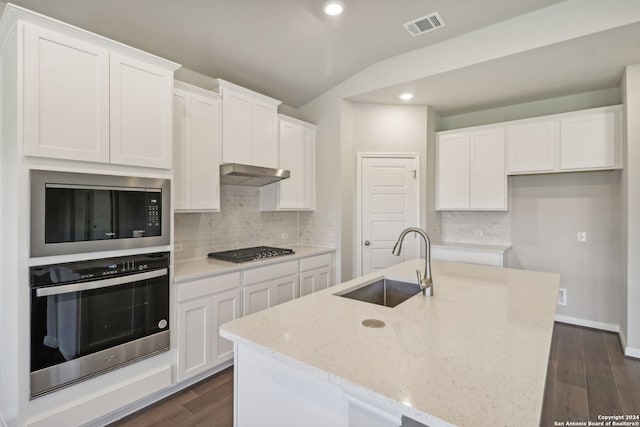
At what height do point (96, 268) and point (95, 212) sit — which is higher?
point (95, 212)

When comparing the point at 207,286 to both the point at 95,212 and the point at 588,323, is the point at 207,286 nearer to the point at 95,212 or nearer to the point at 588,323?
the point at 95,212

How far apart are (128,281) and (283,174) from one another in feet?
5.77

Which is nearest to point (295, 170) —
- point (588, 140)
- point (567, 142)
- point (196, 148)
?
point (196, 148)

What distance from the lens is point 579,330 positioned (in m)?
3.64

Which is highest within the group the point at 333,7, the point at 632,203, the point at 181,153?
the point at 333,7

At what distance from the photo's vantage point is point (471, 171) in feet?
13.6

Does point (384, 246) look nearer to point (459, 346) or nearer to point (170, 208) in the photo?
point (170, 208)

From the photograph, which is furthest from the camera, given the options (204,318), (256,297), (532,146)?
(532,146)

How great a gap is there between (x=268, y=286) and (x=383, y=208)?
183 centimetres

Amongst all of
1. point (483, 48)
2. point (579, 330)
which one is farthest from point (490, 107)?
point (579, 330)

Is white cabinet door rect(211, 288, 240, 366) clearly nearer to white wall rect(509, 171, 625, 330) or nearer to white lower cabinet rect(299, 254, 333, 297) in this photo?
white lower cabinet rect(299, 254, 333, 297)

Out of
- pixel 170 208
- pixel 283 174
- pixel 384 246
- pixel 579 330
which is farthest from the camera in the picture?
pixel 384 246

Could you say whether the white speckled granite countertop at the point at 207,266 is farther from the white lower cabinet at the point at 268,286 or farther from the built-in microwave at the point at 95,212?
the built-in microwave at the point at 95,212

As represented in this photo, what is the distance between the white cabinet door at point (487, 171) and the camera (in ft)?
12.9
